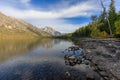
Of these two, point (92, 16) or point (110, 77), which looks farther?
point (92, 16)

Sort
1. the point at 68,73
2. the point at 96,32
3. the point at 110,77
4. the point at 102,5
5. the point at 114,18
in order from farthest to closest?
the point at 96,32
the point at 114,18
the point at 102,5
the point at 68,73
the point at 110,77

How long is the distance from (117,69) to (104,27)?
288ft

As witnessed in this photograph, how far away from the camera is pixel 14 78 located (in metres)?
23.1

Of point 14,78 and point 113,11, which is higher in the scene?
point 113,11

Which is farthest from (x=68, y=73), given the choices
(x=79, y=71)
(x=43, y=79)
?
(x=43, y=79)

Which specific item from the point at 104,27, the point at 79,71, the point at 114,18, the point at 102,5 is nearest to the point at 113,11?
the point at 114,18

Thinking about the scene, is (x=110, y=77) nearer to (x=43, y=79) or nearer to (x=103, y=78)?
(x=103, y=78)

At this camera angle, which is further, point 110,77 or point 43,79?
point 43,79

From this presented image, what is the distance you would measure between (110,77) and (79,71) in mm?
6929

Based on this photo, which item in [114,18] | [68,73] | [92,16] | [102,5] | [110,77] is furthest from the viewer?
[92,16]

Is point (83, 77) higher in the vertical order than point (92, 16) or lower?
lower

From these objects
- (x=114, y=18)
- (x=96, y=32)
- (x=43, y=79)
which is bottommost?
(x=43, y=79)

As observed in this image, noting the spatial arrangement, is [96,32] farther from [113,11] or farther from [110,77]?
[110,77]

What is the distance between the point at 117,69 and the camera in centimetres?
2284
